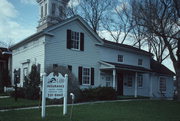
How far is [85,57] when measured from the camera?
21.6m

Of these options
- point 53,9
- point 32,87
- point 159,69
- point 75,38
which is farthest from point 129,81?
point 53,9

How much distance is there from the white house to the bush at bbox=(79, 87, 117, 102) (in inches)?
85.0

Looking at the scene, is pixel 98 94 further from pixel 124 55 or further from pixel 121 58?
A: pixel 124 55

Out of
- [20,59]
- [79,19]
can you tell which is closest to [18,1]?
[79,19]

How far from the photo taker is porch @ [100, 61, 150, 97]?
73.0 feet

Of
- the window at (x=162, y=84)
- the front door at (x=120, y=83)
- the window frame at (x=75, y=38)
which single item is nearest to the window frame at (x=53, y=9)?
the window frame at (x=75, y=38)

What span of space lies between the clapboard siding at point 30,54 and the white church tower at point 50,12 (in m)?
9.45

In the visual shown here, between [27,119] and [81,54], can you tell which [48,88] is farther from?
[81,54]

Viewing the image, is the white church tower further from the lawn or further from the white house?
the lawn

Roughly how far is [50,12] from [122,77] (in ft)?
49.6

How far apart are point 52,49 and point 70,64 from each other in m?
2.03

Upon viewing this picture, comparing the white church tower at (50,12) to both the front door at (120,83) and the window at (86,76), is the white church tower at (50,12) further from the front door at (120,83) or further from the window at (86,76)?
the window at (86,76)

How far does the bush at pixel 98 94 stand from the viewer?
18.1 meters

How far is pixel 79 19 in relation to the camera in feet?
69.6
